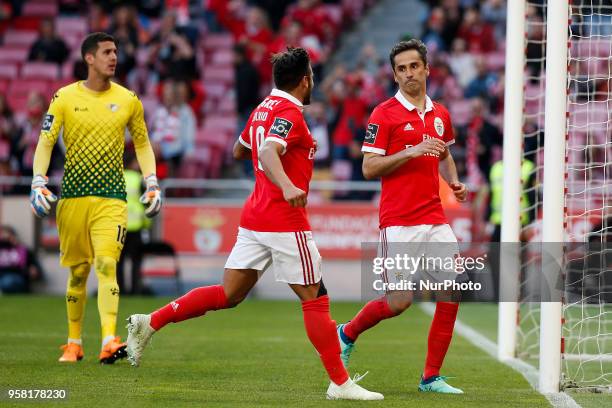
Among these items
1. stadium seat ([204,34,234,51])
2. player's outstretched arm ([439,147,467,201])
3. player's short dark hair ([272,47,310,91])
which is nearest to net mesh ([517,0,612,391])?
player's outstretched arm ([439,147,467,201])

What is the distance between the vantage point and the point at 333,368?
22.8 feet

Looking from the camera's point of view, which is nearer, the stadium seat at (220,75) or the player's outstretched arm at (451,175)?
the player's outstretched arm at (451,175)

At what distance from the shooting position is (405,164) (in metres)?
7.61

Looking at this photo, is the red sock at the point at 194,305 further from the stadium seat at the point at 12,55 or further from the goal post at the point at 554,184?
the stadium seat at the point at 12,55

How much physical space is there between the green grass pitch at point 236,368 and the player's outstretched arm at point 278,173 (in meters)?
1.18

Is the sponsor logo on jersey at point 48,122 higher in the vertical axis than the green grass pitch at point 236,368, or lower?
higher

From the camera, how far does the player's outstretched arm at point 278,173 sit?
6586 mm

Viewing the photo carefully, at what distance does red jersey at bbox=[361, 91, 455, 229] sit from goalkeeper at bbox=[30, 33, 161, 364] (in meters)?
1.98

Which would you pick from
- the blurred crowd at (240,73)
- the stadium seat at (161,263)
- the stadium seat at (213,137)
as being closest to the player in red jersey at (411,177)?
Result: the stadium seat at (161,263)

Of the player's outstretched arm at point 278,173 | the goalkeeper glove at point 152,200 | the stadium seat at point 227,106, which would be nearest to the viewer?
the player's outstretched arm at point 278,173

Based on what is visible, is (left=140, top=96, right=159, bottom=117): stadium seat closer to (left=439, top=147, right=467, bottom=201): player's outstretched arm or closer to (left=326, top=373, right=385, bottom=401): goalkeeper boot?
(left=439, top=147, right=467, bottom=201): player's outstretched arm

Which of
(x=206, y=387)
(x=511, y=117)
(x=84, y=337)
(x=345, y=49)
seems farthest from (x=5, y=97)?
→ (x=206, y=387)

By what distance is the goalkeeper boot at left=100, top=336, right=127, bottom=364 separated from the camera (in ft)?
28.2

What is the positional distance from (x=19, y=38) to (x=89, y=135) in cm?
1622
